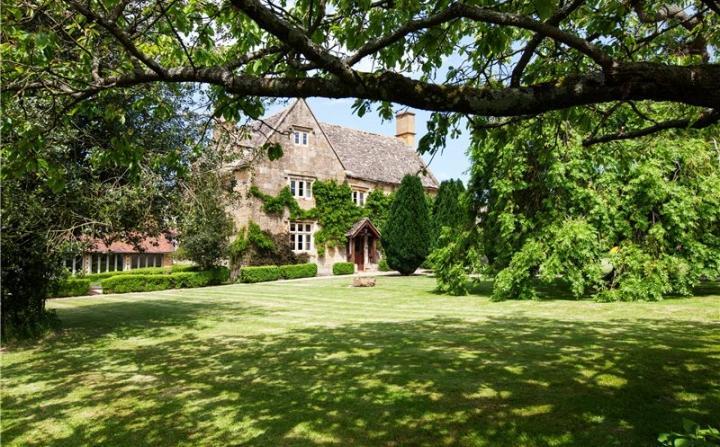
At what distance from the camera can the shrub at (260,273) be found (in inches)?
1093

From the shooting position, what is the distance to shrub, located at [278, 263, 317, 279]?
96.8 feet

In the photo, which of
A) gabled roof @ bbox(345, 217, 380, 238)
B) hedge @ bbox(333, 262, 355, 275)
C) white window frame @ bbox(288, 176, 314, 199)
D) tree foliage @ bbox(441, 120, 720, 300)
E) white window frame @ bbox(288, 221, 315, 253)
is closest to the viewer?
tree foliage @ bbox(441, 120, 720, 300)

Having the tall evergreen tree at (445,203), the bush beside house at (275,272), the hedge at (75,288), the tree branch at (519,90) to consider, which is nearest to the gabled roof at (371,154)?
the tall evergreen tree at (445,203)

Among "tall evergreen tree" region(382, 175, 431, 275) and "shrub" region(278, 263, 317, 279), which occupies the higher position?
"tall evergreen tree" region(382, 175, 431, 275)

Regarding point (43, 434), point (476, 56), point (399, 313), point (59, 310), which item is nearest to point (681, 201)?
point (399, 313)

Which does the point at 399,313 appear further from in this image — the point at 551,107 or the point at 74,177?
the point at 551,107

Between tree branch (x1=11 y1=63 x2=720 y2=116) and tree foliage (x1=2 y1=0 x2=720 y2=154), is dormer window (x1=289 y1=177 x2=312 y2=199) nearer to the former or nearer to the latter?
tree foliage (x1=2 y1=0 x2=720 y2=154)

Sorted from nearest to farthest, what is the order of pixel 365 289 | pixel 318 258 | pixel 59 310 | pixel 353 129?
1. pixel 59 310
2. pixel 365 289
3. pixel 318 258
4. pixel 353 129

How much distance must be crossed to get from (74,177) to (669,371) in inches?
457

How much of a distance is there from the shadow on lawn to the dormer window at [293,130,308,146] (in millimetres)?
23780

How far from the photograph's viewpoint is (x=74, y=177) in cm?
1060

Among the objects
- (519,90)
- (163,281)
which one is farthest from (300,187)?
(519,90)

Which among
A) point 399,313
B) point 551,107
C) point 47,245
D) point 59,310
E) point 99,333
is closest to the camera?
point 551,107

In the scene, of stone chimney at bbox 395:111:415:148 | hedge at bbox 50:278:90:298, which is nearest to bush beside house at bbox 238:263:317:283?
hedge at bbox 50:278:90:298
